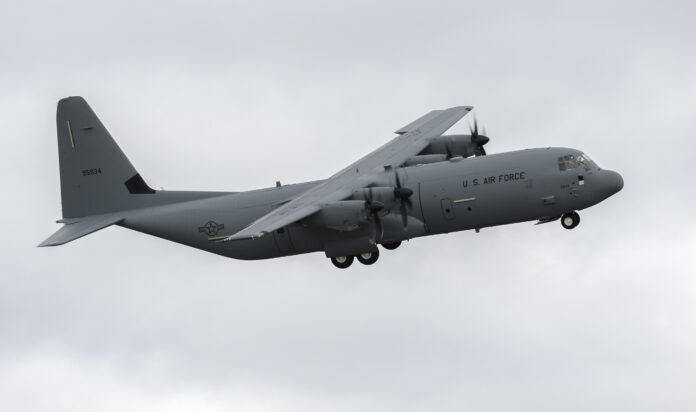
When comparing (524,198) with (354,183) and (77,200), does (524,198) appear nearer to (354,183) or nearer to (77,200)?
(354,183)

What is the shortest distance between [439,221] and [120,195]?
14641 millimetres

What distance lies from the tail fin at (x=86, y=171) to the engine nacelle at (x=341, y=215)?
10.8 m

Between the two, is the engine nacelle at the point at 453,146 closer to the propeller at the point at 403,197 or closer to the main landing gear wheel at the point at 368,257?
the main landing gear wheel at the point at 368,257

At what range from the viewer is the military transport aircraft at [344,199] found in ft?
138

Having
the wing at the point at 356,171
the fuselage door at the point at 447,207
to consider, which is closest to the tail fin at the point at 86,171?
the wing at the point at 356,171

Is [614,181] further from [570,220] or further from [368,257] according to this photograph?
[368,257]

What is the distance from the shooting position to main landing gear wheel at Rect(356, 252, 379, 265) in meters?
44.2

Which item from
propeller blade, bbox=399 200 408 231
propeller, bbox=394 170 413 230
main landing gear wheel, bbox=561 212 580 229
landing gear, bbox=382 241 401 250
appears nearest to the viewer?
propeller, bbox=394 170 413 230

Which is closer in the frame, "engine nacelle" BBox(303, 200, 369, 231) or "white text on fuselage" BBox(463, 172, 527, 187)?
"engine nacelle" BBox(303, 200, 369, 231)

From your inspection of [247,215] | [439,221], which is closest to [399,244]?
[439,221]

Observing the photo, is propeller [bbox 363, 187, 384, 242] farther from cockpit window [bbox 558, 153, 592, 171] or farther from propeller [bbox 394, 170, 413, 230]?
cockpit window [bbox 558, 153, 592, 171]

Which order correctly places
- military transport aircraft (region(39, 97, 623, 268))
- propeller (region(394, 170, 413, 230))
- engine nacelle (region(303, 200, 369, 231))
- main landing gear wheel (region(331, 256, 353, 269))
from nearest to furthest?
engine nacelle (region(303, 200, 369, 231))
propeller (region(394, 170, 413, 230))
military transport aircraft (region(39, 97, 623, 268))
main landing gear wheel (region(331, 256, 353, 269))

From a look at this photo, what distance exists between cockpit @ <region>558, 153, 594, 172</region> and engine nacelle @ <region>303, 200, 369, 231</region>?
8.93 meters

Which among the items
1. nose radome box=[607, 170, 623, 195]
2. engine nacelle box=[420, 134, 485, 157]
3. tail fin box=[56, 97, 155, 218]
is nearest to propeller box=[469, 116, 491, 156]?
engine nacelle box=[420, 134, 485, 157]
